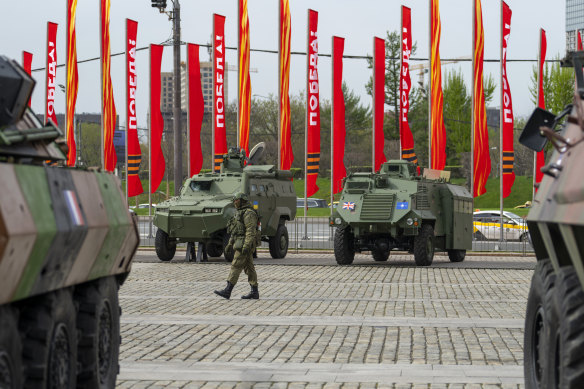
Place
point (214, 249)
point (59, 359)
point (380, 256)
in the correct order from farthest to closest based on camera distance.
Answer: point (214, 249) < point (380, 256) < point (59, 359)

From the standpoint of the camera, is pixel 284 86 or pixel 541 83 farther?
pixel 284 86

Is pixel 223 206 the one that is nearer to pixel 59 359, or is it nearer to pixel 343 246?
pixel 343 246

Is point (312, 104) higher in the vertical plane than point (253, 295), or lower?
higher

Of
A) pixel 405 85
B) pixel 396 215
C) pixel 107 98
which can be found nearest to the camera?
pixel 396 215

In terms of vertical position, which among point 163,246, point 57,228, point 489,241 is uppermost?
point 57,228

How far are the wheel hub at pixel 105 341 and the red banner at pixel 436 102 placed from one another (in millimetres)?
25109

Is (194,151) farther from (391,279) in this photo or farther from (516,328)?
(516,328)

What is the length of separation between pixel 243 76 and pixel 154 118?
2.99 metres

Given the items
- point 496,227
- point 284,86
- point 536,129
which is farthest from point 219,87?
point 536,129

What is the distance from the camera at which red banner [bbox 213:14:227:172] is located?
33812 millimetres

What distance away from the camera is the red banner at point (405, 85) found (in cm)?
3285

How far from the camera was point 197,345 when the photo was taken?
A: 12.1 m

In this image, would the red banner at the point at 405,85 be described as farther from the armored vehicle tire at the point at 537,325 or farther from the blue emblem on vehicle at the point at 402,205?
the armored vehicle tire at the point at 537,325

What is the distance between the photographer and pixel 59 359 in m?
7.30
